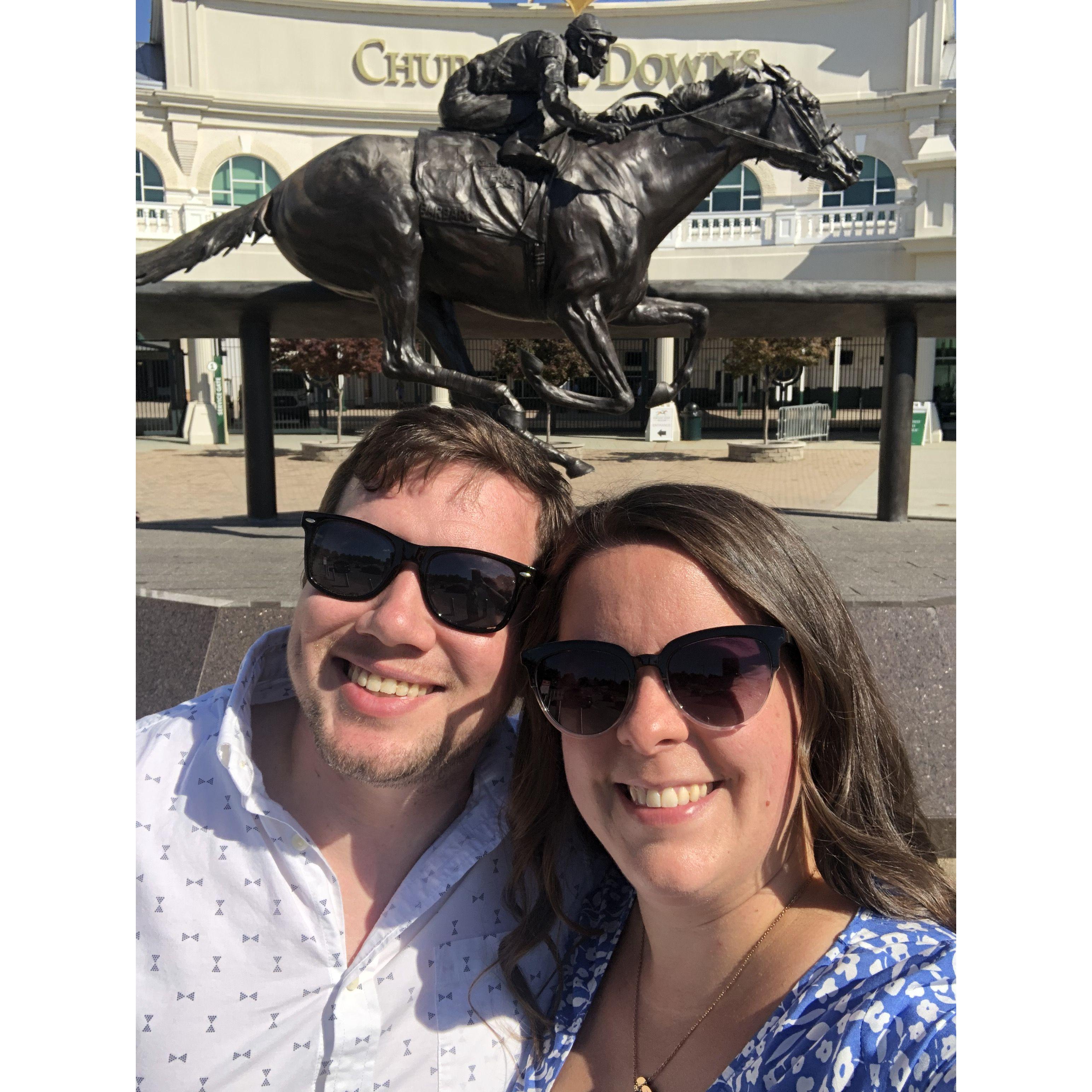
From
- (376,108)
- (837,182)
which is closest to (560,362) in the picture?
(376,108)

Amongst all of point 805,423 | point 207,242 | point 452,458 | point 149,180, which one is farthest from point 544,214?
point 149,180

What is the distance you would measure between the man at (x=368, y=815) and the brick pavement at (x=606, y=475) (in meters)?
4.19

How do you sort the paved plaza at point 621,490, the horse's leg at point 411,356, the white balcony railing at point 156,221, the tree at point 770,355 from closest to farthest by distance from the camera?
the paved plaza at point 621,490, the horse's leg at point 411,356, the tree at point 770,355, the white balcony railing at point 156,221

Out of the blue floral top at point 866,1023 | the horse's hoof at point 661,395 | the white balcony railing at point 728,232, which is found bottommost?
the blue floral top at point 866,1023

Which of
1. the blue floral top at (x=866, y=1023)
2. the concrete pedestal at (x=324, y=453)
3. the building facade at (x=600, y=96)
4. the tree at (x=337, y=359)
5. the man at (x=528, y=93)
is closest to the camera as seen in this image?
the blue floral top at (x=866, y=1023)

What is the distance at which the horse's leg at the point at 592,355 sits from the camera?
504 cm

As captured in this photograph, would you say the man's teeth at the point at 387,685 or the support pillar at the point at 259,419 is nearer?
the man's teeth at the point at 387,685

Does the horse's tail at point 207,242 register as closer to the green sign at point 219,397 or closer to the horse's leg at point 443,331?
the horse's leg at point 443,331

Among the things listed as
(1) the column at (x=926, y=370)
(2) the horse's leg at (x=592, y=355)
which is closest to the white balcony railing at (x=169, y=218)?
(1) the column at (x=926, y=370)

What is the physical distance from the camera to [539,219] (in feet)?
16.3

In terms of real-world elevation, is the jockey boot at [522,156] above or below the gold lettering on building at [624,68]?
below
